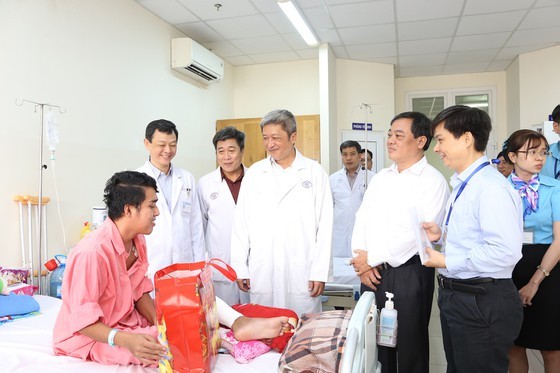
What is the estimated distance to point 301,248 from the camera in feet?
7.52

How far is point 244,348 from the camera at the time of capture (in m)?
1.63

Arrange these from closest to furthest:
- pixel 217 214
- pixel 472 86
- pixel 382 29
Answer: pixel 217 214 → pixel 382 29 → pixel 472 86

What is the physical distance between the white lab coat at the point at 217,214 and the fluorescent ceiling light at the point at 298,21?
2.02m

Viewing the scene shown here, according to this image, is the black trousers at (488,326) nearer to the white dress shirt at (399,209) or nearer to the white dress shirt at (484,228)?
the white dress shirt at (484,228)

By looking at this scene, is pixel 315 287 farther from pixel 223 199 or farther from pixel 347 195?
pixel 347 195

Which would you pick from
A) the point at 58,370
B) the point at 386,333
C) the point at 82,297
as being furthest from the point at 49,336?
the point at 386,333

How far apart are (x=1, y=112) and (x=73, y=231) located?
1.05 meters

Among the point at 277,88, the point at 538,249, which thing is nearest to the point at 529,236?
the point at 538,249

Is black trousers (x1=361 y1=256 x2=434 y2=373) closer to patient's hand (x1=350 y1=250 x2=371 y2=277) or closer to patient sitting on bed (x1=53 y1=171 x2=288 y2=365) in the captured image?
patient's hand (x1=350 y1=250 x2=371 y2=277)

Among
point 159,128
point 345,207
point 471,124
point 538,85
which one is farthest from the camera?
point 538,85

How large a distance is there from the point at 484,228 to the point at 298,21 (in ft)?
11.9

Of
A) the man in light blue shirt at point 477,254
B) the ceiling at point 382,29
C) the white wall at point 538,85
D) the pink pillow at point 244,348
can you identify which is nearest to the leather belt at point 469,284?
the man in light blue shirt at point 477,254

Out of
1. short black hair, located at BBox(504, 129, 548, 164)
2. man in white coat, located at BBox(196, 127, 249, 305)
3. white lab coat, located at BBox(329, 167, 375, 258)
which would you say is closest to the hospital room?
man in white coat, located at BBox(196, 127, 249, 305)

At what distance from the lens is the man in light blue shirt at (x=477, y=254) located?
58.6 inches
